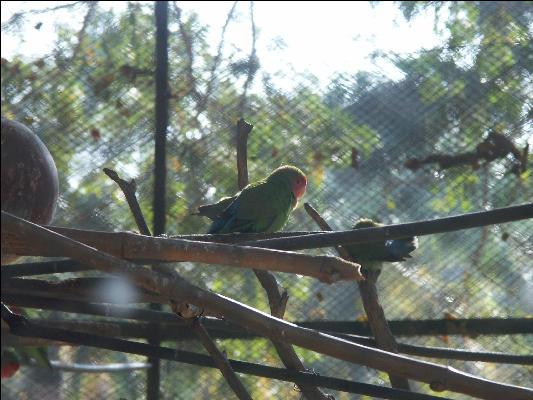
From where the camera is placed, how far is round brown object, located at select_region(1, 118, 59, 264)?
0.89 m

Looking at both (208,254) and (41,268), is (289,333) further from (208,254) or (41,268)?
(41,268)

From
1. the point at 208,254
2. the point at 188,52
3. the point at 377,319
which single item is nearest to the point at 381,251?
the point at 377,319

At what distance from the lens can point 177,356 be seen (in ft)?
2.90

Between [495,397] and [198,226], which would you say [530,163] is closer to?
[198,226]

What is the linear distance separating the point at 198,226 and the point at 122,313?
935 mm

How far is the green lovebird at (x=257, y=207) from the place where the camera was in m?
1.52

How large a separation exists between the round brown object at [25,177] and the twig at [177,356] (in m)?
0.14

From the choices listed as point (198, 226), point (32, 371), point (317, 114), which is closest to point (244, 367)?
point (198, 226)

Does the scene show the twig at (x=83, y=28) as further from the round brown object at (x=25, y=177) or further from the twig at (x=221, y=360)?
the twig at (x=221, y=360)

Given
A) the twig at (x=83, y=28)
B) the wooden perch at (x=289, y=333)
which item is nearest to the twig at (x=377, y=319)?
the wooden perch at (x=289, y=333)

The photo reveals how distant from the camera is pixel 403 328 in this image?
67.8 inches

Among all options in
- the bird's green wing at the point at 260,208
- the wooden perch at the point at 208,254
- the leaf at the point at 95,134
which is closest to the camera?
the wooden perch at the point at 208,254

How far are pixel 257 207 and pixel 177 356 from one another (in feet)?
2.25

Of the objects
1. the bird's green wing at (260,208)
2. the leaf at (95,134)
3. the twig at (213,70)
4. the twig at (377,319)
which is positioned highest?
the twig at (213,70)
